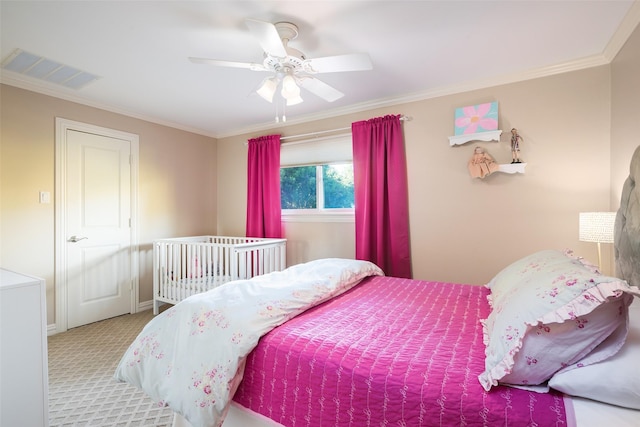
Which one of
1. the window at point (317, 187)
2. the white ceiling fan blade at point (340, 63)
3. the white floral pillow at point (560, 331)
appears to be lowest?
the white floral pillow at point (560, 331)

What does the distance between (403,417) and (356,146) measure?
2.66 m

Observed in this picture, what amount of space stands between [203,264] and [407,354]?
2.73 m

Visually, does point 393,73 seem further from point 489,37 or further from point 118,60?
point 118,60

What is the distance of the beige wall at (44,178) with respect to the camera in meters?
2.65

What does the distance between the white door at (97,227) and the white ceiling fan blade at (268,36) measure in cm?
257

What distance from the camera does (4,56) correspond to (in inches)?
89.5

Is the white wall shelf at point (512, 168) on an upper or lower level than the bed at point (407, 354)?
upper

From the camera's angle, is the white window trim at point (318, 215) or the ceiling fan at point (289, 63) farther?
the white window trim at point (318, 215)

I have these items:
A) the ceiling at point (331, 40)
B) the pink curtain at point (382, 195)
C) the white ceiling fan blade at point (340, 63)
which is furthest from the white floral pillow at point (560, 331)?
the pink curtain at point (382, 195)

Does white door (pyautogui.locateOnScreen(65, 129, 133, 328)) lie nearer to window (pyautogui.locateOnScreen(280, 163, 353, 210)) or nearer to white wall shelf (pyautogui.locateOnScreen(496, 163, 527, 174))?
window (pyautogui.locateOnScreen(280, 163, 353, 210))

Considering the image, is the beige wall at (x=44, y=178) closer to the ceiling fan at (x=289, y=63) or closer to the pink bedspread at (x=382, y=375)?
the ceiling fan at (x=289, y=63)

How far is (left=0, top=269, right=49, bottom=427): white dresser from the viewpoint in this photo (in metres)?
1.38

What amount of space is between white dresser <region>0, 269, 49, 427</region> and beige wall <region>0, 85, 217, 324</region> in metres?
1.61

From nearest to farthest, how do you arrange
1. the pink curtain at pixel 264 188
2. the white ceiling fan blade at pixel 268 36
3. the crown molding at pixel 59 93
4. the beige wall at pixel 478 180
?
the white ceiling fan blade at pixel 268 36
the beige wall at pixel 478 180
the crown molding at pixel 59 93
the pink curtain at pixel 264 188
